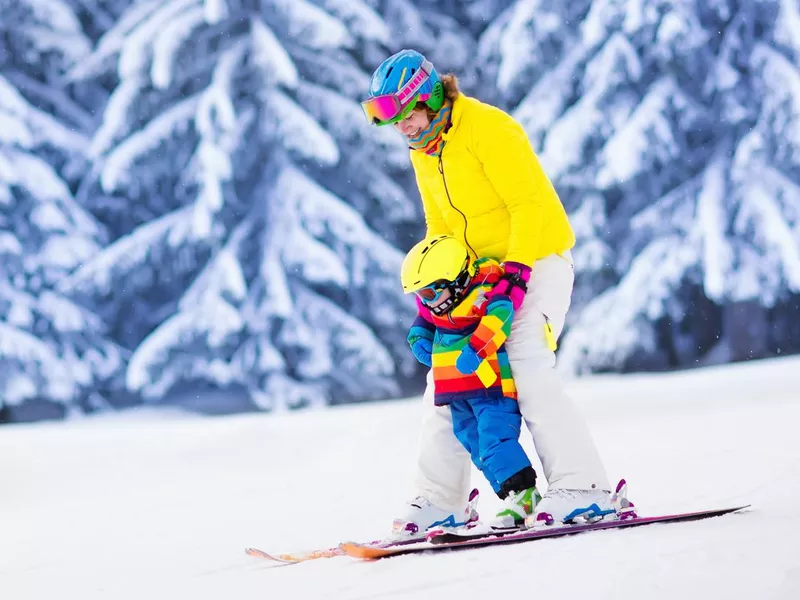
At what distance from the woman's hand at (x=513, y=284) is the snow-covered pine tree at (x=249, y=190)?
766 cm

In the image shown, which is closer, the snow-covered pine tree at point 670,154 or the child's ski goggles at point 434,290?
the child's ski goggles at point 434,290

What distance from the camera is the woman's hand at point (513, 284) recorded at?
3883 mm

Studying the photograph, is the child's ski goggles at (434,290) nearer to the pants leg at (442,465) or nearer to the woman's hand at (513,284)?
the woman's hand at (513,284)

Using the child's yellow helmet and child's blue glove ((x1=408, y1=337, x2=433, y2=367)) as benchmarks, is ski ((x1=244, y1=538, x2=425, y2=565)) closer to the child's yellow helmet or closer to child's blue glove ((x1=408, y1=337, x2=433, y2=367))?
child's blue glove ((x1=408, y1=337, x2=433, y2=367))

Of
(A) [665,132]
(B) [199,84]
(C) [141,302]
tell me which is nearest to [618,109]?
(A) [665,132]

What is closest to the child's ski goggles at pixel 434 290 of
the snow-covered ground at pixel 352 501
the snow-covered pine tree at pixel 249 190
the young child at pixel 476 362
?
the young child at pixel 476 362

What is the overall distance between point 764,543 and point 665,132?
9.05 m

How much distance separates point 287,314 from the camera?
37.7 feet

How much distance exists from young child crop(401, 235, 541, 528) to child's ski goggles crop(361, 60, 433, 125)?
52 cm

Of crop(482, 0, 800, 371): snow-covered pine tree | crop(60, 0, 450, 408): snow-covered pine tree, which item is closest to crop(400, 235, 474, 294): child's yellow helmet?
crop(60, 0, 450, 408): snow-covered pine tree

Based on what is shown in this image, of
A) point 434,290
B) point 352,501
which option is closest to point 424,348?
point 434,290

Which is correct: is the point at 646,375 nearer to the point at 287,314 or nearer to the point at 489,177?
the point at 287,314

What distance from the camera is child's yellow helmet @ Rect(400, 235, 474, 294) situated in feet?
12.8

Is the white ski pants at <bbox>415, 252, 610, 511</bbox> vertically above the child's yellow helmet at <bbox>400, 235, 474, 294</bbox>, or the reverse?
the child's yellow helmet at <bbox>400, 235, 474, 294</bbox>
